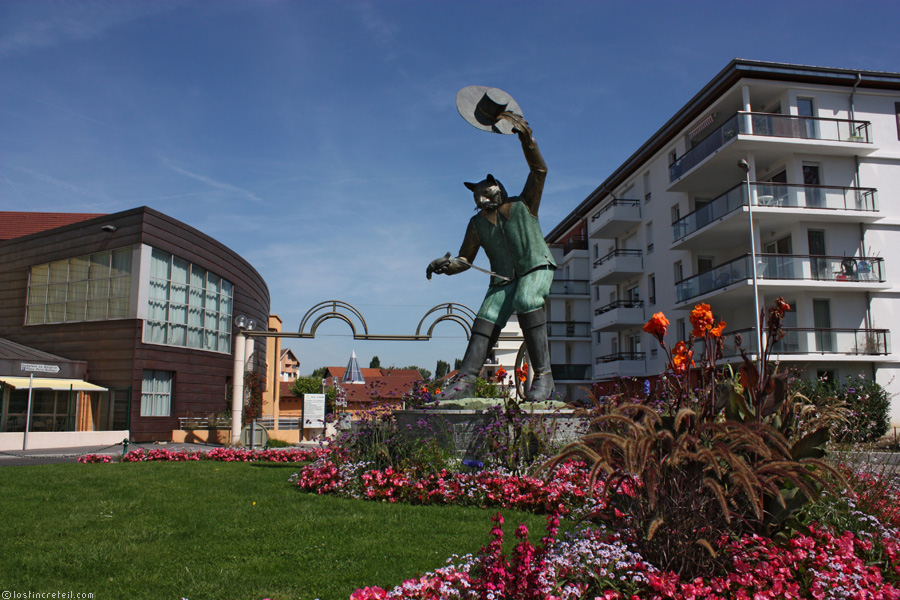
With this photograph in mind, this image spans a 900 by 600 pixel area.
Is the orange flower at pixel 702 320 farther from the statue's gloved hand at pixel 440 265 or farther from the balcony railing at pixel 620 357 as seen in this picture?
the balcony railing at pixel 620 357

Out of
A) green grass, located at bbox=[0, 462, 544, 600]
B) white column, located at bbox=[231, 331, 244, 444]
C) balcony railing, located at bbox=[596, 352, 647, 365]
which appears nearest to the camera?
green grass, located at bbox=[0, 462, 544, 600]

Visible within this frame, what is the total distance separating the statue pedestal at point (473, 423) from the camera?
7.18 metres

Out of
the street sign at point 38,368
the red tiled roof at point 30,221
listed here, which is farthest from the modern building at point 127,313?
the red tiled roof at point 30,221

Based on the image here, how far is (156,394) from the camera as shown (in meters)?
25.2

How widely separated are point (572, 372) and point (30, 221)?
33868mm

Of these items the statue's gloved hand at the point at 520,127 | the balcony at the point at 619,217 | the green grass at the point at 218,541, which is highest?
the balcony at the point at 619,217

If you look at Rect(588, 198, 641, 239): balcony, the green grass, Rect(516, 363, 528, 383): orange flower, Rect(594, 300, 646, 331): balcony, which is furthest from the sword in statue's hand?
Rect(588, 198, 641, 239): balcony

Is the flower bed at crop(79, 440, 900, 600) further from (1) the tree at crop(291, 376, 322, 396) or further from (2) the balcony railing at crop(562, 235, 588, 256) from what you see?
(1) the tree at crop(291, 376, 322, 396)

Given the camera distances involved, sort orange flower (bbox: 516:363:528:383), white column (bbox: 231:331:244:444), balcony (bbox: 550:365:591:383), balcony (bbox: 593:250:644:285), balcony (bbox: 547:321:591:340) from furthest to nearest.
Result: balcony (bbox: 547:321:591:340) < balcony (bbox: 550:365:591:383) < balcony (bbox: 593:250:644:285) < white column (bbox: 231:331:244:444) < orange flower (bbox: 516:363:528:383)

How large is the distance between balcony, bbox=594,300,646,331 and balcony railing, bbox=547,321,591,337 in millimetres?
5775

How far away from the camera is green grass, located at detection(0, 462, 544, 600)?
3793 millimetres

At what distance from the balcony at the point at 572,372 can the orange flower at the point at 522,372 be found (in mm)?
31348

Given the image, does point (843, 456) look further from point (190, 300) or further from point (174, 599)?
point (190, 300)

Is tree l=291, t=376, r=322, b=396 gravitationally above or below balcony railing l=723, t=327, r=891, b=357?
below
